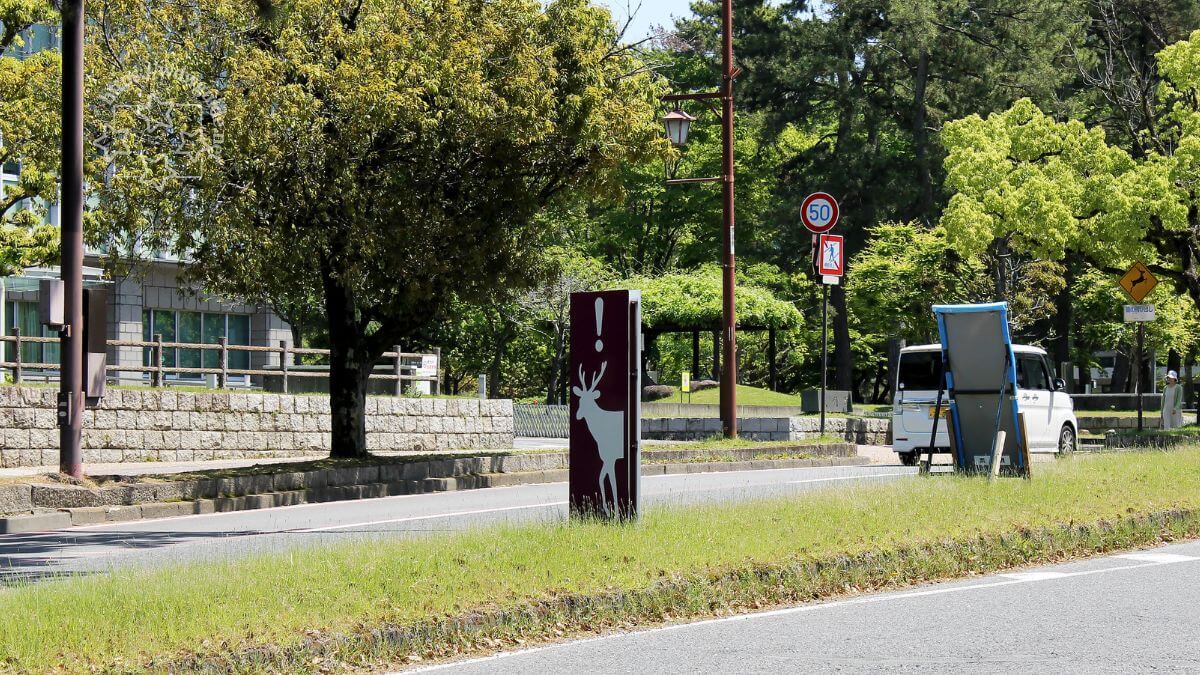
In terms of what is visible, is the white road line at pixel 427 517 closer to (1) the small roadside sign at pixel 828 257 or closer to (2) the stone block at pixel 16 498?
(2) the stone block at pixel 16 498

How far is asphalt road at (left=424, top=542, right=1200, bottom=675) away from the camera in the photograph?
7301 mm

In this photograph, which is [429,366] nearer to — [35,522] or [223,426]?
[223,426]

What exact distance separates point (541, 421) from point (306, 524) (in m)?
22.3

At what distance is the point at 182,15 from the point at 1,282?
15.7 metres

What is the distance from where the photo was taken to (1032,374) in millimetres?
24500

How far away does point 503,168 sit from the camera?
21078 mm

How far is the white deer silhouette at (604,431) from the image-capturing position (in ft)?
37.4

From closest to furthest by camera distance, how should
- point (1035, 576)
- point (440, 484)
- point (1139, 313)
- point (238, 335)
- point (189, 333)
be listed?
point (1035, 576) < point (440, 484) < point (1139, 313) < point (189, 333) < point (238, 335)

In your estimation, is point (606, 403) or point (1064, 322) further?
point (1064, 322)

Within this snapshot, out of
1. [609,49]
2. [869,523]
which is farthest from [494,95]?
[869,523]

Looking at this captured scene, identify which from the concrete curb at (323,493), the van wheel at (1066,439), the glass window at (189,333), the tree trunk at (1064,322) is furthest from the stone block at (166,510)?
the tree trunk at (1064,322)

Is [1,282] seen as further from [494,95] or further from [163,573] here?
[163,573]

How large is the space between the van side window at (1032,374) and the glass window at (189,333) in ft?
78.7

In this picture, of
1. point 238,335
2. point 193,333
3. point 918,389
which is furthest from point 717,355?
point 918,389
